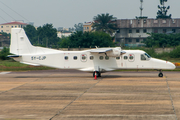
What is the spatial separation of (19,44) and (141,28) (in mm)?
64383

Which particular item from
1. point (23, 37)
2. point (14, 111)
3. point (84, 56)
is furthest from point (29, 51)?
point (14, 111)

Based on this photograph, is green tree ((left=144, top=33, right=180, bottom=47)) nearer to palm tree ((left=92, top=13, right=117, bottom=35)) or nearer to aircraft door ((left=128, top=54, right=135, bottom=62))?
palm tree ((left=92, top=13, right=117, bottom=35))

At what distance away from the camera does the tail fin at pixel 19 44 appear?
25.0 metres

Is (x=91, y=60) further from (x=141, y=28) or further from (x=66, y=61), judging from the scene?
(x=141, y=28)

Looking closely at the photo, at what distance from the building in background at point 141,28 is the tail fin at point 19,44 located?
5835cm

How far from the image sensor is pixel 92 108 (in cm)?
1276

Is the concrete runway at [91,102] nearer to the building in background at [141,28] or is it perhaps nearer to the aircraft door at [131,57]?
the aircraft door at [131,57]

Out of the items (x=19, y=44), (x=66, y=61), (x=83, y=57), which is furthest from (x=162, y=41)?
(x=19, y=44)

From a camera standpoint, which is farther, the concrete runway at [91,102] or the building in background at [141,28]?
the building in background at [141,28]

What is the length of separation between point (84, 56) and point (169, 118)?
568 inches

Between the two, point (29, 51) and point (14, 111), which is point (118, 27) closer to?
point (29, 51)

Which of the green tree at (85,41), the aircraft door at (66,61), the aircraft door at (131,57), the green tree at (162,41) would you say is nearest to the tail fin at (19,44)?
the aircraft door at (66,61)

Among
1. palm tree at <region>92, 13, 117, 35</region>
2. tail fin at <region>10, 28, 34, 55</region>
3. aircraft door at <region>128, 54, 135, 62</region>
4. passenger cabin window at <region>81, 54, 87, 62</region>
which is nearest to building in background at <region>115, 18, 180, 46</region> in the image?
palm tree at <region>92, 13, 117, 35</region>

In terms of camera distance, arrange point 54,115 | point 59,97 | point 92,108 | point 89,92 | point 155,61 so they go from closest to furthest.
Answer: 1. point 54,115
2. point 92,108
3. point 59,97
4. point 89,92
5. point 155,61
